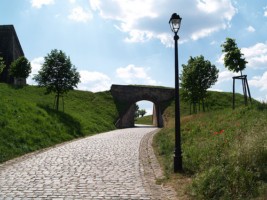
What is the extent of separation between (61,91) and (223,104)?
90.8 ft

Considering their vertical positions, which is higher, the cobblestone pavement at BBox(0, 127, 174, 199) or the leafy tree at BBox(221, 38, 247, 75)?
the leafy tree at BBox(221, 38, 247, 75)

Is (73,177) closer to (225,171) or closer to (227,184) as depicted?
(225,171)

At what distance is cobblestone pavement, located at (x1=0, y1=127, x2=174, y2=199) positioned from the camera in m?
6.79

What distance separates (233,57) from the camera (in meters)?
22.3

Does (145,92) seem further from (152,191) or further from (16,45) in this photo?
(152,191)

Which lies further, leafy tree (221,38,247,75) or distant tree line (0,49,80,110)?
distant tree line (0,49,80,110)

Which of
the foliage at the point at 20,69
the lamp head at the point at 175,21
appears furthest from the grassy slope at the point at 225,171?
the foliage at the point at 20,69

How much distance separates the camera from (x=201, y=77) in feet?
116

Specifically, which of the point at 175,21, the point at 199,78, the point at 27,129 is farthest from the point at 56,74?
the point at 175,21

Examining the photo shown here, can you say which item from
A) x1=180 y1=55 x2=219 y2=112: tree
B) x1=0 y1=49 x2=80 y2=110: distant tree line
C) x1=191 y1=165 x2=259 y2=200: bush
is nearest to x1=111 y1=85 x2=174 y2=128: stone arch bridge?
x1=180 y1=55 x2=219 y2=112: tree

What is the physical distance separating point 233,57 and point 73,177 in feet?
56.9

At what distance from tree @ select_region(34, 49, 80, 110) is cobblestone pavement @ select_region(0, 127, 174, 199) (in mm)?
17483

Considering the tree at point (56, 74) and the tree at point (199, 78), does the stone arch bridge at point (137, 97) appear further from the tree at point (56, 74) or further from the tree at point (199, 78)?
the tree at point (56, 74)

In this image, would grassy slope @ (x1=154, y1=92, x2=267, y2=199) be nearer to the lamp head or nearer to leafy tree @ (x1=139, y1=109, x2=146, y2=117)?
the lamp head
